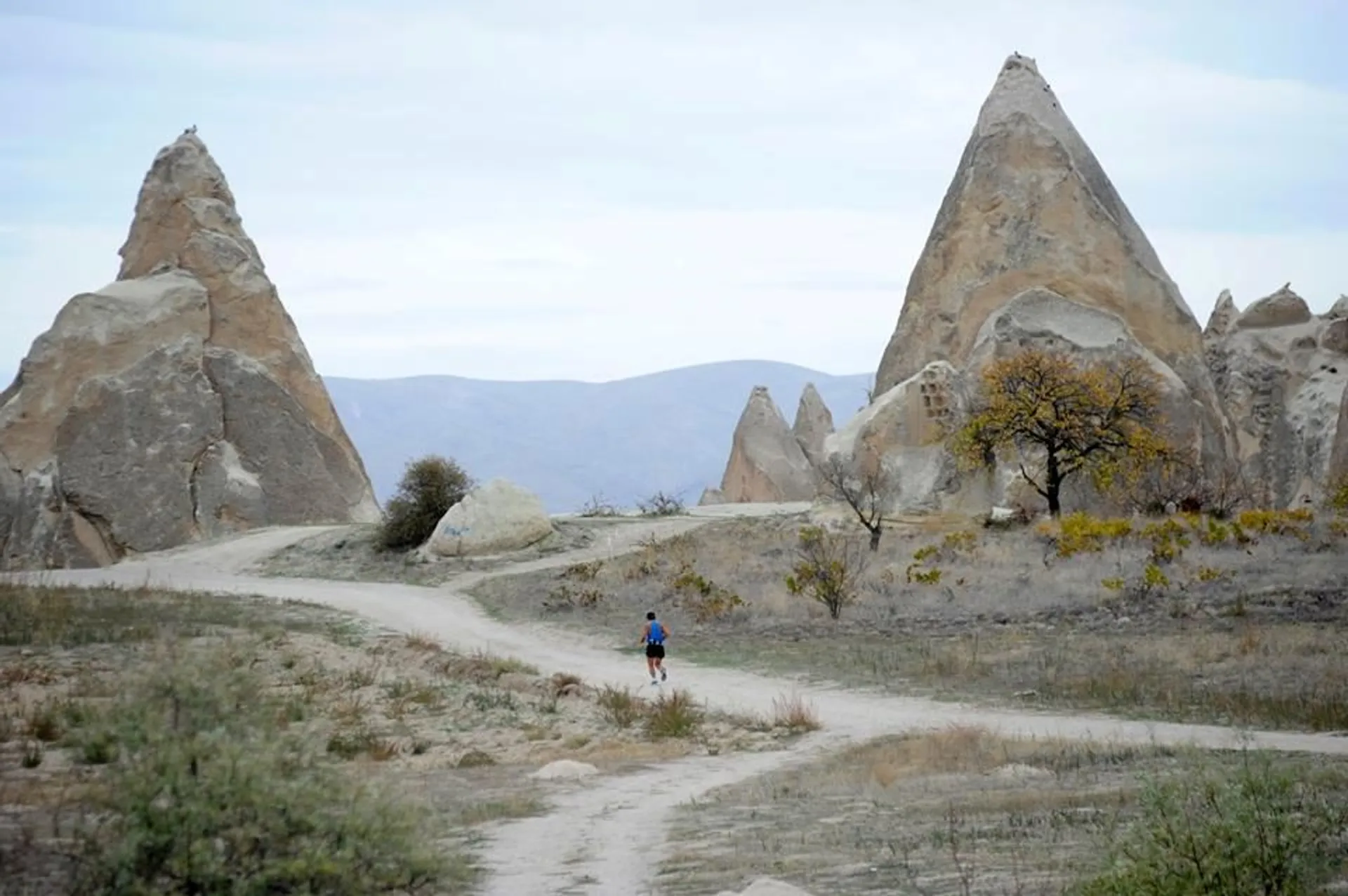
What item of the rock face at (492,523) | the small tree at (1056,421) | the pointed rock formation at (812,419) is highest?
the pointed rock formation at (812,419)

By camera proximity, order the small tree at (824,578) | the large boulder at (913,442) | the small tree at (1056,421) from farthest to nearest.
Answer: the large boulder at (913,442) → the small tree at (1056,421) → the small tree at (824,578)

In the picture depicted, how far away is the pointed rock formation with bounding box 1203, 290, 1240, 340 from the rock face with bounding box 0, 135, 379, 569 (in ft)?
84.1

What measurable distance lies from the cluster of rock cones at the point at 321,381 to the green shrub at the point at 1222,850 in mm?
27184

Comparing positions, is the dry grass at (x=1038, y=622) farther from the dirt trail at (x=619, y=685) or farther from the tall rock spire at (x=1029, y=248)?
the tall rock spire at (x=1029, y=248)

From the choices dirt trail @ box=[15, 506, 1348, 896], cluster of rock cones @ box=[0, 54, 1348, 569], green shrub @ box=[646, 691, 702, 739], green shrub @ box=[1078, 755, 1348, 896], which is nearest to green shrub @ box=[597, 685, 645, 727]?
green shrub @ box=[646, 691, 702, 739]

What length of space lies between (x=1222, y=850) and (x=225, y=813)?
3794mm

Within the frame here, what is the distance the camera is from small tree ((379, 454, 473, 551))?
1312 inches

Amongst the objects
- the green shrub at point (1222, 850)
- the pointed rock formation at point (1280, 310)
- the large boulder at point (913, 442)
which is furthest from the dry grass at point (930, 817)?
the pointed rock formation at point (1280, 310)

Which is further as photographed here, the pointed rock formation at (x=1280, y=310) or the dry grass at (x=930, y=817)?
the pointed rock formation at (x=1280, y=310)

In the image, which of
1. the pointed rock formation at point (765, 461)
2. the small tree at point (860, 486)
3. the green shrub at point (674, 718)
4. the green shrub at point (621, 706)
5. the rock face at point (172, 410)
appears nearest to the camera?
the green shrub at point (674, 718)

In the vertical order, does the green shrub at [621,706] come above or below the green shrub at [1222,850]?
below

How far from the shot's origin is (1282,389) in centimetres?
4316

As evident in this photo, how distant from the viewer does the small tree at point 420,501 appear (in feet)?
109

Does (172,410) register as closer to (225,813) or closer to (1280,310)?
(1280,310)
